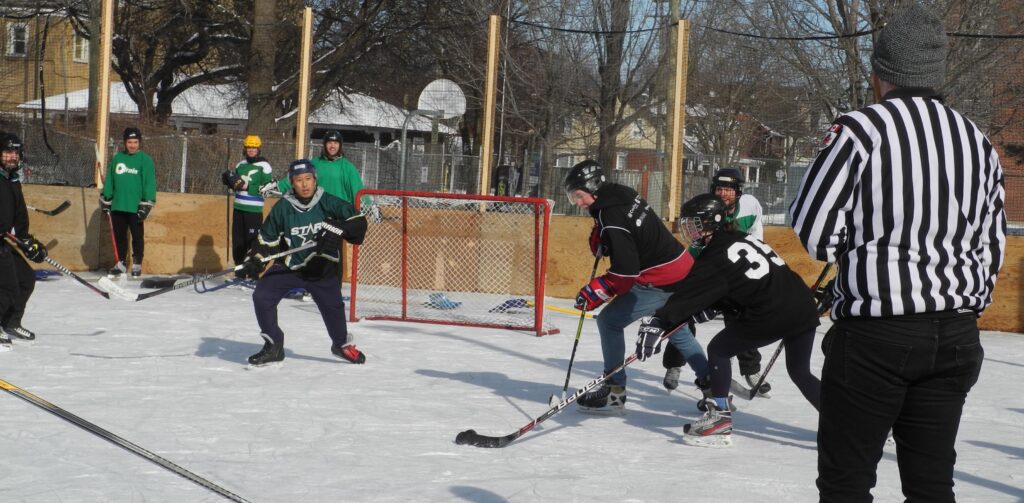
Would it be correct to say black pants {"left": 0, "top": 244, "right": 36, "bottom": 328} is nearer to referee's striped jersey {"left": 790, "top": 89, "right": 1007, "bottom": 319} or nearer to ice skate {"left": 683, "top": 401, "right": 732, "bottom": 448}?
ice skate {"left": 683, "top": 401, "right": 732, "bottom": 448}

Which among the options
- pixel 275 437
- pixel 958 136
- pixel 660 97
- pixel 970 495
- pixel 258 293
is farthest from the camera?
pixel 660 97

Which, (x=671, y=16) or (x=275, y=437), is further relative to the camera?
(x=671, y=16)

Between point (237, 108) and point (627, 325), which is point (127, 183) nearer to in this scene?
point (627, 325)

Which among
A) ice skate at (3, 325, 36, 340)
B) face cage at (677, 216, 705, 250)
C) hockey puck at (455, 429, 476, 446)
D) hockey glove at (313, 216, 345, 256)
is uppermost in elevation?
face cage at (677, 216, 705, 250)

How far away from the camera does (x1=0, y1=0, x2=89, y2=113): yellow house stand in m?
14.6

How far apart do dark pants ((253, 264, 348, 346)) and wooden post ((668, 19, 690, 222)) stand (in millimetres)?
5078

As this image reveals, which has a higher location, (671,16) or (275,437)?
(671,16)

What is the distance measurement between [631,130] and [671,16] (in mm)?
1491

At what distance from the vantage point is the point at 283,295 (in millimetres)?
6395

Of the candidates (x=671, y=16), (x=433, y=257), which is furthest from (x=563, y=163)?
(x=433, y=257)

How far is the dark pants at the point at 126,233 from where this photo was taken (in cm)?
1029

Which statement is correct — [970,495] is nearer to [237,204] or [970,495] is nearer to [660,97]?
[237,204]

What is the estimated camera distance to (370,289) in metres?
9.54

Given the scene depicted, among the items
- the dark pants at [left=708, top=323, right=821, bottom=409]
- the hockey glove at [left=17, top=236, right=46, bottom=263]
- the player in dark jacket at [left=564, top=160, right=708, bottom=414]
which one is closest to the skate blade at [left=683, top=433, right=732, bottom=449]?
the dark pants at [left=708, top=323, right=821, bottom=409]
